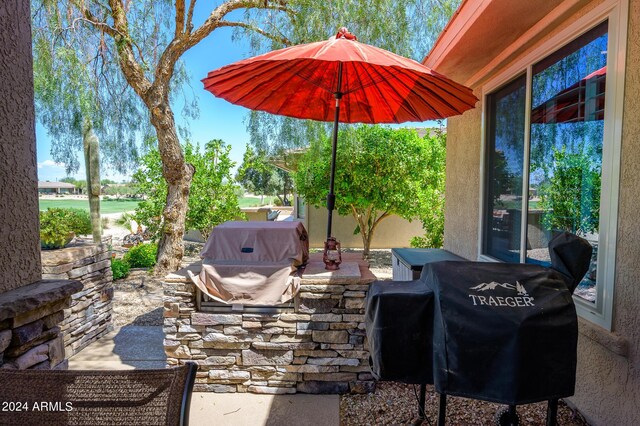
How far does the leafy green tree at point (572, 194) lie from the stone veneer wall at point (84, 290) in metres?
4.12

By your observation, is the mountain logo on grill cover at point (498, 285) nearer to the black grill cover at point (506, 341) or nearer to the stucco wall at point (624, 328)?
the black grill cover at point (506, 341)

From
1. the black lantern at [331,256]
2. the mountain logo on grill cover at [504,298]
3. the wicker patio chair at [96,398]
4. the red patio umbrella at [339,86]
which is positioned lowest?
the wicker patio chair at [96,398]

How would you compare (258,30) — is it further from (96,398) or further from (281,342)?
(96,398)

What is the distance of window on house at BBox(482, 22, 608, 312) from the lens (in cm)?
245

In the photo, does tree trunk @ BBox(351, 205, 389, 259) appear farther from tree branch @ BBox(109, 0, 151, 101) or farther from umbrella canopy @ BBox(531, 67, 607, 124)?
umbrella canopy @ BBox(531, 67, 607, 124)

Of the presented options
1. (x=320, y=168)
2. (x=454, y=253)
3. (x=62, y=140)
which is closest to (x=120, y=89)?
(x=62, y=140)

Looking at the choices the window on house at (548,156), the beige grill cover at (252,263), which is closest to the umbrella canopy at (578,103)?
the window on house at (548,156)

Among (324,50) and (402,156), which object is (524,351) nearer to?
(324,50)

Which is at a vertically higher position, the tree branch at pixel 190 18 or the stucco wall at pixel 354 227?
the tree branch at pixel 190 18

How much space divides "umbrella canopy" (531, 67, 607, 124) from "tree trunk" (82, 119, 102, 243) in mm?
7569

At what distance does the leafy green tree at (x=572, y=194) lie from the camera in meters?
2.44

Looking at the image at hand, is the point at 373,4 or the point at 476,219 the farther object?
the point at 373,4

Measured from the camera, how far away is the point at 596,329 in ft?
7.50

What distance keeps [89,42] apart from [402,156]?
6105 millimetres
